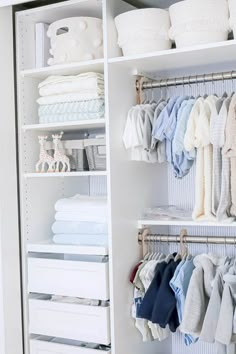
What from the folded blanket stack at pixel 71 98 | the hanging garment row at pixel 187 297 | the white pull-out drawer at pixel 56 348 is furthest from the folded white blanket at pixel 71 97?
the white pull-out drawer at pixel 56 348

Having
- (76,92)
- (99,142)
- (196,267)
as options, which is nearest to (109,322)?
(196,267)

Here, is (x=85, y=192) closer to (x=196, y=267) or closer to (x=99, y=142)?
(x=99, y=142)

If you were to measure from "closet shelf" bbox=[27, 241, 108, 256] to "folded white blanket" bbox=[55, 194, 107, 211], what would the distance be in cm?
19

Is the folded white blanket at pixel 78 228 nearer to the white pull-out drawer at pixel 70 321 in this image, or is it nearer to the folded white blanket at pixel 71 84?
the white pull-out drawer at pixel 70 321

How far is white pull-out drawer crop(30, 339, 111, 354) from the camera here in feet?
7.59

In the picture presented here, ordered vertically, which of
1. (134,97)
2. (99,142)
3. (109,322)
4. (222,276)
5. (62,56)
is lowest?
(109,322)

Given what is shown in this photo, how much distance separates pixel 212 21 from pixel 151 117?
52 cm

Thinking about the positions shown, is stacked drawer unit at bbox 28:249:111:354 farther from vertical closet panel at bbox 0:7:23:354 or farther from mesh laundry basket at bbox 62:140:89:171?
mesh laundry basket at bbox 62:140:89:171

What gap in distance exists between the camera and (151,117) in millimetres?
2398

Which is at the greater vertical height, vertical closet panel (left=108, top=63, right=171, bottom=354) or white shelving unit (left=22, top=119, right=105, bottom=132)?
white shelving unit (left=22, top=119, right=105, bottom=132)

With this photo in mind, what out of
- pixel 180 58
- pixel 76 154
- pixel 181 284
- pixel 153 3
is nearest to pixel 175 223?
pixel 181 284

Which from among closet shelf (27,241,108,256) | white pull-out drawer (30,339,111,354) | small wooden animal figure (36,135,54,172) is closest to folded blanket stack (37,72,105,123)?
small wooden animal figure (36,135,54,172)

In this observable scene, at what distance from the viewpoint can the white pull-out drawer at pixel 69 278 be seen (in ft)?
7.51

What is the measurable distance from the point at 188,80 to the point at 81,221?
0.85m
